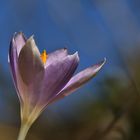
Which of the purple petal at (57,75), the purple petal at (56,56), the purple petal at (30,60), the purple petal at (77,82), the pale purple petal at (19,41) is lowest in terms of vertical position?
the purple petal at (77,82)

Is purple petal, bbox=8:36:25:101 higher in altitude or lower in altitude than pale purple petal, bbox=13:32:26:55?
lower

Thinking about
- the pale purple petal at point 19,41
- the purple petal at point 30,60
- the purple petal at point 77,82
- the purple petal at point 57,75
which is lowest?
the purple petal at point 77,82

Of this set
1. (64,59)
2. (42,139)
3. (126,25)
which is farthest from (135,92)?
(42,139)

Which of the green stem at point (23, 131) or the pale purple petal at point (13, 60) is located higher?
the pale purple petal at point (13, 60)

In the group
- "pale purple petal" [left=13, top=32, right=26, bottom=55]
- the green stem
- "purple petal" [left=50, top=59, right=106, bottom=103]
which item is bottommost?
the green stem

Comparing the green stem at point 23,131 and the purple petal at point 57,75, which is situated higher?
the purple petal at point 57,75

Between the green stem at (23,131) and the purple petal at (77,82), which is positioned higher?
the purple petal at (77,82)
